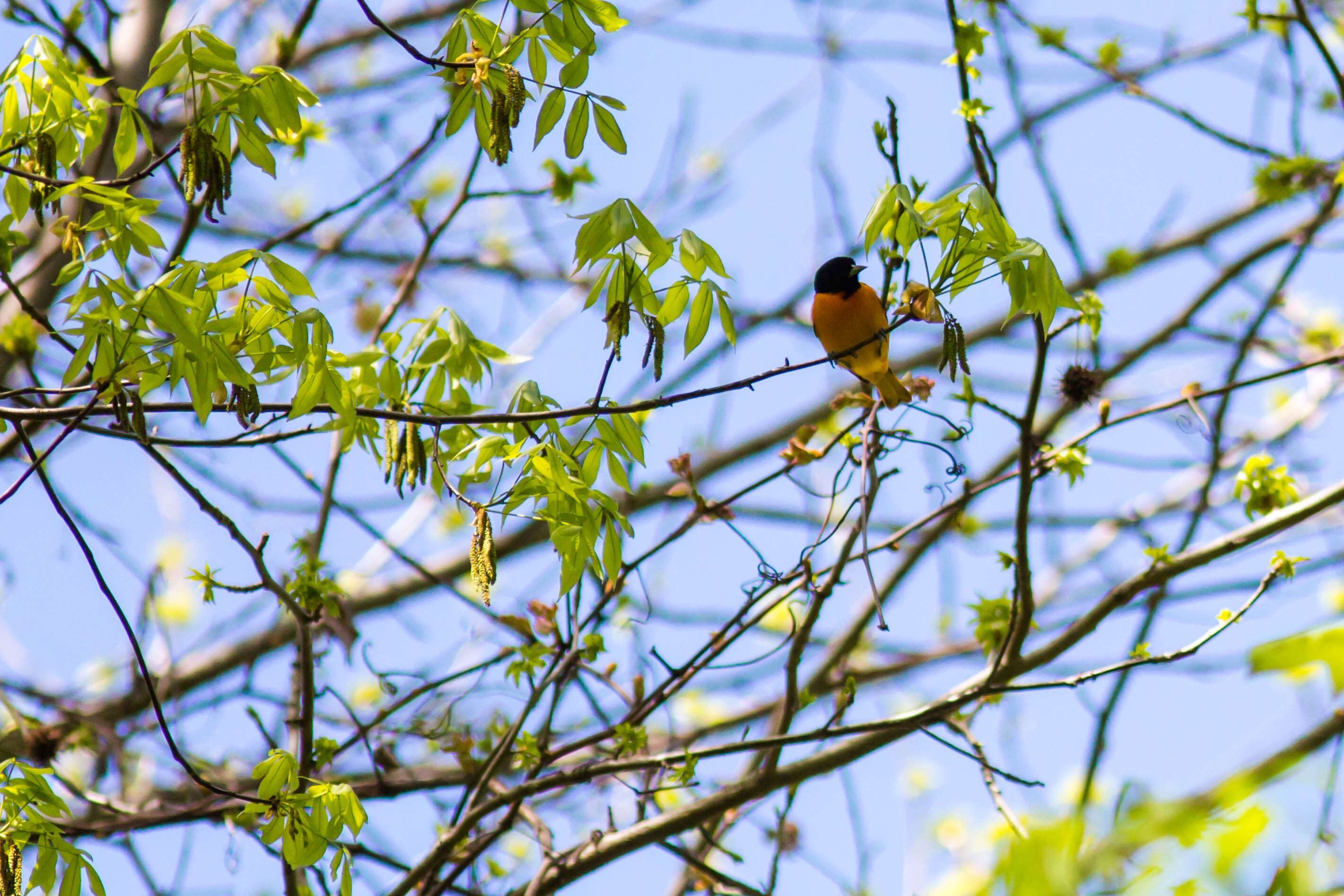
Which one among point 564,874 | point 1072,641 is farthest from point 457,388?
point 1072,641

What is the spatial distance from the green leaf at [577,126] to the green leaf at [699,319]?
0.41 meters

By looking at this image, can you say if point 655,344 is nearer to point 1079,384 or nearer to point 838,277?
point 1079,384

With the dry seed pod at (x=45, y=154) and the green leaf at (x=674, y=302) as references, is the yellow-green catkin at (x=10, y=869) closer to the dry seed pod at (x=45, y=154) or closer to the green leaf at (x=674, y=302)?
the dry seed pod at (x=45, y=154)

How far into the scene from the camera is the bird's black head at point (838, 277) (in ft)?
13.9

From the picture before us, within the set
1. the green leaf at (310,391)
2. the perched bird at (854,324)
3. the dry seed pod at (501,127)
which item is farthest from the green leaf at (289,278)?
the perched bird at (854,324)

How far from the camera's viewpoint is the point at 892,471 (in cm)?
272

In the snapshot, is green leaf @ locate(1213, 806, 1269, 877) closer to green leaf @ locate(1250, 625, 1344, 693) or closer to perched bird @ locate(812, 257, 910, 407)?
green leaf @ locate(1250, 625, 1344, 693)

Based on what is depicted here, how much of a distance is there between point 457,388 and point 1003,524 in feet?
15.0

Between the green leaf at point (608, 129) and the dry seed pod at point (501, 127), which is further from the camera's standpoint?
the green leaf at point (608, 129)

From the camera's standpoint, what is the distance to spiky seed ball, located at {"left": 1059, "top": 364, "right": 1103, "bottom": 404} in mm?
3154

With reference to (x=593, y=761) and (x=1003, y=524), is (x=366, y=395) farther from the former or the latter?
(x=1003, y=524)

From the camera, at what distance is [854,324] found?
406 centimetres

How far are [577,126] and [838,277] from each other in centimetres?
238

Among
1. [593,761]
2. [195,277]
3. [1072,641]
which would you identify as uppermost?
[195,277]
